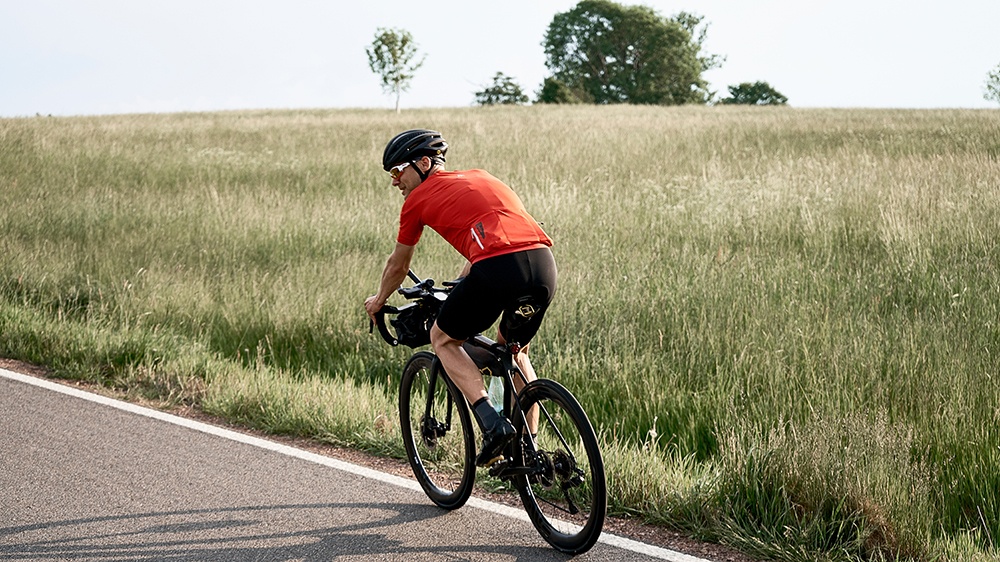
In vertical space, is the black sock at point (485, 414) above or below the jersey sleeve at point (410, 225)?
below

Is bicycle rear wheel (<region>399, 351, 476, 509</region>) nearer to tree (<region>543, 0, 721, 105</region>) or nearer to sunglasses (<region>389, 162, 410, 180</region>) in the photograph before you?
sunglasses (<region>389, 162, 410, 180</region>)

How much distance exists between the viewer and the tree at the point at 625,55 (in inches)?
2857

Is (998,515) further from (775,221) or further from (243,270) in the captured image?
(243,270)

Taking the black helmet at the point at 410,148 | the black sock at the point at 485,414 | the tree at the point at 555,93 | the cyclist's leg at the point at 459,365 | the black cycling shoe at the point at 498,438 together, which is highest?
the tree at the point at 555,93

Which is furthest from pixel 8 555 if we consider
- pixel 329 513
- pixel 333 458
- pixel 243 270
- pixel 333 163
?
pixel 333 163

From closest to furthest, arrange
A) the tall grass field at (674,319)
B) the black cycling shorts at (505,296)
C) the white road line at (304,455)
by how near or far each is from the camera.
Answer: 1. the black cycling shorts at (505,296)
2. the white road line at (304,455)
3. the tall grass field at (674,319)

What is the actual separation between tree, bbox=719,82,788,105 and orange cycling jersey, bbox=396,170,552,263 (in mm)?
77988

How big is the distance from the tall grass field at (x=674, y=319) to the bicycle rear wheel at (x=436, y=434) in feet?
1.74

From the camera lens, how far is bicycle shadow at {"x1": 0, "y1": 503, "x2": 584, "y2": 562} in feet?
14.3

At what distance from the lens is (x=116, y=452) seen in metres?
5.86

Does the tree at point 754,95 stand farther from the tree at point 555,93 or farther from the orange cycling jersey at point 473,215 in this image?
the orange cycling jersey at point 473,215

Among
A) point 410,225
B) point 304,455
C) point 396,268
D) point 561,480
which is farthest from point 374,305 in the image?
point 304,455

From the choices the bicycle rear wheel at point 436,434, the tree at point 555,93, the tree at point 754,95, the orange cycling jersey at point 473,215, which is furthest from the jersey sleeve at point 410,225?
the tree at point 754,95

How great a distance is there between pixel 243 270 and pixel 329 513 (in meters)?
6.43
